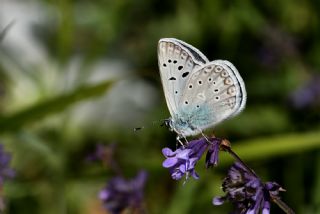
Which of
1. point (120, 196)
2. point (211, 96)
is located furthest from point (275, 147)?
point (211, 96)

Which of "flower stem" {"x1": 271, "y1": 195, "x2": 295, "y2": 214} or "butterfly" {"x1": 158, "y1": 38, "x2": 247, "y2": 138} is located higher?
"butterfly" {"x1": 158, "y1": 38, "x2": 247, "y2": 138}

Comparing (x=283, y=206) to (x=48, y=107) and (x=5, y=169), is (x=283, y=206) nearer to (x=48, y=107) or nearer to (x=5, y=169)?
(x=5, y=169)

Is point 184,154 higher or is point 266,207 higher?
point 184,154

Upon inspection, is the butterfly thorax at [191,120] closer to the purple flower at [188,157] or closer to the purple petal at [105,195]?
the purple flower at [188,157]

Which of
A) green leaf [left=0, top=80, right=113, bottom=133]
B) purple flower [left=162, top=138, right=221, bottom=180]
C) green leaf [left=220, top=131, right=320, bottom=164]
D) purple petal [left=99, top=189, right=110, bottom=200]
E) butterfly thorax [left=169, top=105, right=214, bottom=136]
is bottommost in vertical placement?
green leaf [left=220, top=131, right=320, bottom=164]

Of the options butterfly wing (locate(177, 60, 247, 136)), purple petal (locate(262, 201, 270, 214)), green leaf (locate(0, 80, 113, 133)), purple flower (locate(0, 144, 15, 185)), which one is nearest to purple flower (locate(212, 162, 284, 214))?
purple petal (locate(262, 201, 270, 214))

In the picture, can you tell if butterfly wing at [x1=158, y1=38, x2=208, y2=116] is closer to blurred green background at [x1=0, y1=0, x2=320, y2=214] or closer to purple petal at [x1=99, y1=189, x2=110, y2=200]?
purple petal at [x1=99, y1=189, x2=110, y2=200]

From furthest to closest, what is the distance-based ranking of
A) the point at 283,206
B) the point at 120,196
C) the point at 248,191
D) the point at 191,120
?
the point at 120,196, the point at 191,120, the point at 248,191, the point at 283,206
